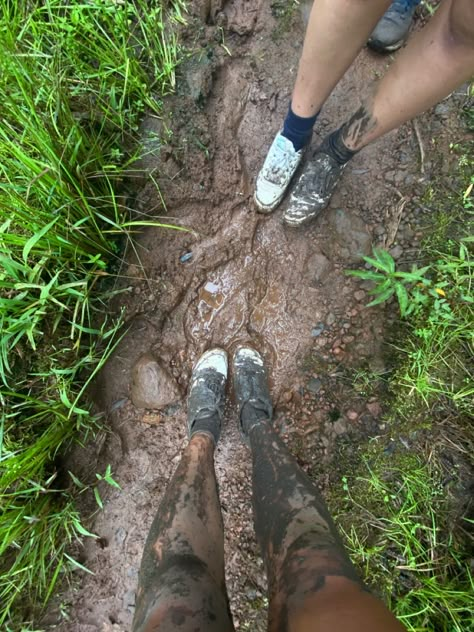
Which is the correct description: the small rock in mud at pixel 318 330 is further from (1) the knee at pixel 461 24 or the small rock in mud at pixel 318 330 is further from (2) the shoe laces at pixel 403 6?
(2) the shoe laces at pixel 403 6

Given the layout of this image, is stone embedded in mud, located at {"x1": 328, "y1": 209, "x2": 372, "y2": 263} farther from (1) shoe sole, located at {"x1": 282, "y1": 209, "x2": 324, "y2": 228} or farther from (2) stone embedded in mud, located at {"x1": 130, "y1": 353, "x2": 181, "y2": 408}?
(2) stone embedded in mud, located at {"x1": 130, "y1": 353, "x2": 181, "y2": 408}

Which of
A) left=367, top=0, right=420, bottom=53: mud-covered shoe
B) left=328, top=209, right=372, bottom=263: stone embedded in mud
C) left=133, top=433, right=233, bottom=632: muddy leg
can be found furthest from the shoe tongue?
left=133, top=433, right=233, bottom=632: muddy leg

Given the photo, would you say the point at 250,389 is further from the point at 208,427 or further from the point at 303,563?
the point at 303,563

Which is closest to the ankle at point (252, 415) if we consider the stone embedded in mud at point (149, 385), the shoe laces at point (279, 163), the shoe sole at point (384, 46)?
the stone embedded in mud at point (149, 385)

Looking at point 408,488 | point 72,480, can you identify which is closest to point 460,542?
point 408,488

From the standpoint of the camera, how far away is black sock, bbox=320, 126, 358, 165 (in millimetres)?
1708

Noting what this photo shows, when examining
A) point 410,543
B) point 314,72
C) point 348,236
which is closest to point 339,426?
point 410,543

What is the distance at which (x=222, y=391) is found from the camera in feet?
6.33

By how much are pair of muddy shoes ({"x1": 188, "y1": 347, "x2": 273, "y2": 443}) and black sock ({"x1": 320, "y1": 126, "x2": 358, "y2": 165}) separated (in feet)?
3.28

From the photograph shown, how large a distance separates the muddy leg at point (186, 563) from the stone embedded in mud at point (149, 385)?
502mm

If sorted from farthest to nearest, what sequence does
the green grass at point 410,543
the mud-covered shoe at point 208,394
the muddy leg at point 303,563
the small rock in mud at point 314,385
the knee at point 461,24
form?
the small rock in mud at point 314,385 → the mud-covered shoe at point 208,394 → the green grass at point 410,543 → the knee at point 461,24 → the muddy leg at point 303,563

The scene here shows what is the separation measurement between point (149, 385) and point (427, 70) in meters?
1.65

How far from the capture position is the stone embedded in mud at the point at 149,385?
74.7 inches

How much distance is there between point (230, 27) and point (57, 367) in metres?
1.85
